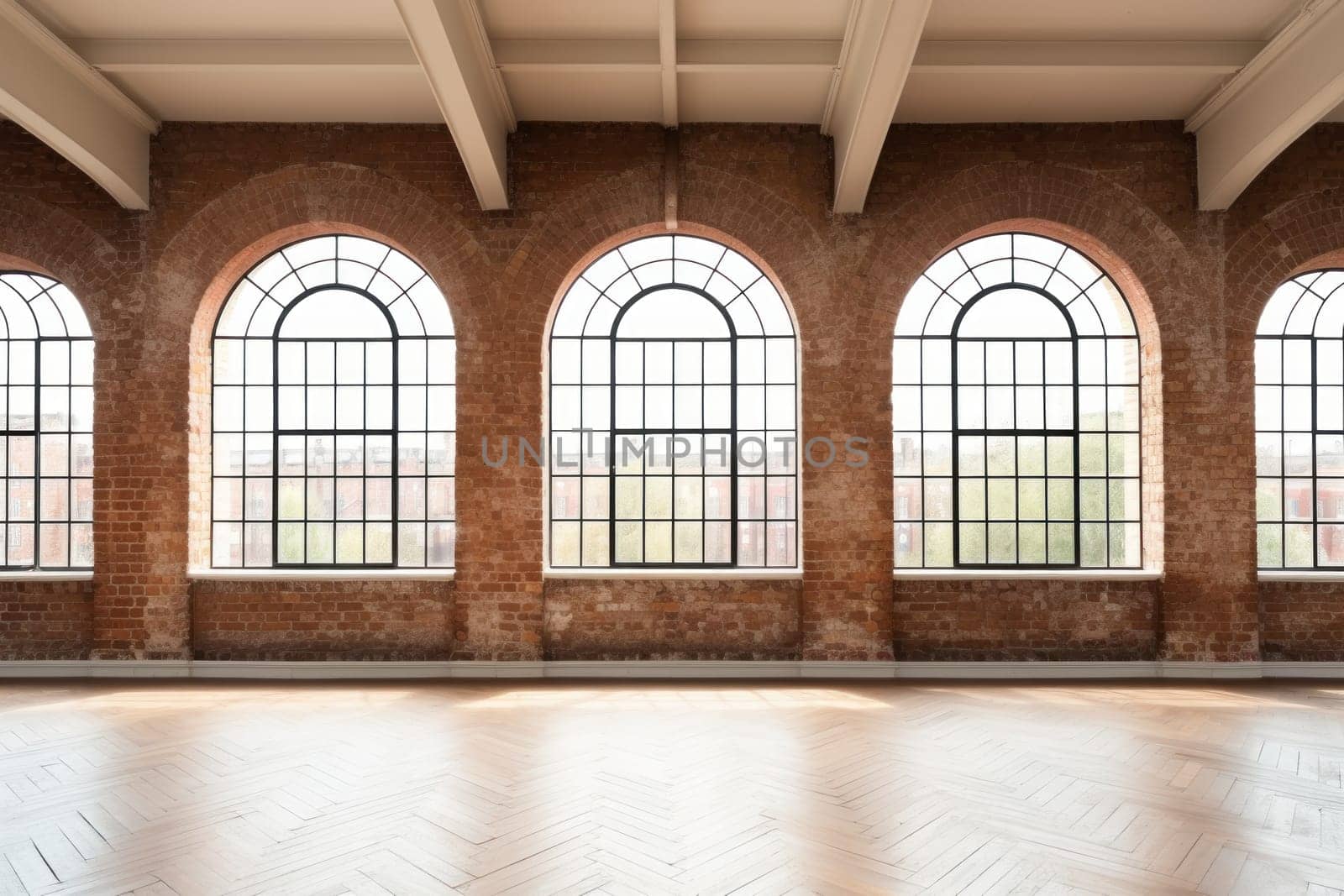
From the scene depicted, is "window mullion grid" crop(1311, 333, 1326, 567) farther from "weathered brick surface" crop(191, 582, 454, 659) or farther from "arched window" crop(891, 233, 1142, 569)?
"weathered brick surface" crop(191, 582, 454, 659)

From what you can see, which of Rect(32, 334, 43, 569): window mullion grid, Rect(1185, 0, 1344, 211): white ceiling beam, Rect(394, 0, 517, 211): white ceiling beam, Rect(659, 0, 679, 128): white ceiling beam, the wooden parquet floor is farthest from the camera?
Rect(32, 334, 43, 569): window mullion grid

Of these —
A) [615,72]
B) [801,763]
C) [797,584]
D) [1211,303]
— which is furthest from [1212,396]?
[615,72]

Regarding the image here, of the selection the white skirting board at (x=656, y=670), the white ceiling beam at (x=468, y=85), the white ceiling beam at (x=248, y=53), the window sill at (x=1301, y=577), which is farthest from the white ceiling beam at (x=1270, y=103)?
the white ceiling beam at (x=248, y=53)

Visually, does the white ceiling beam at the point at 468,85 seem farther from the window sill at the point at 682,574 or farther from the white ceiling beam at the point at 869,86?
the window sill at the point at 682,574

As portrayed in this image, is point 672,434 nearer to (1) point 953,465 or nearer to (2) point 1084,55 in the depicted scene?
(1) point 953,465

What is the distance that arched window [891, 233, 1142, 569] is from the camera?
726 cm

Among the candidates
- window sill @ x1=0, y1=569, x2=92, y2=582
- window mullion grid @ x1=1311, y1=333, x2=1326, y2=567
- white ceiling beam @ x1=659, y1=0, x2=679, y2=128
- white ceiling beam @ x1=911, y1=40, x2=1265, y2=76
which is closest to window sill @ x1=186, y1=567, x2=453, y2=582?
window sill @ x1=0, y1=569, x2=92, y2=582

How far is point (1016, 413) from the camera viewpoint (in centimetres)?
736

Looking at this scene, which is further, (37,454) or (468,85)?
(37,454)

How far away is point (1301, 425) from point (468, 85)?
8.06 m

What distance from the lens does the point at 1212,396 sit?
6.90 meters

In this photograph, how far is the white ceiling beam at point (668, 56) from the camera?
5.35 metres

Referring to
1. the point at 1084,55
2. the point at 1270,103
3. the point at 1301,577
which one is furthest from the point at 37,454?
the point at 1301,577

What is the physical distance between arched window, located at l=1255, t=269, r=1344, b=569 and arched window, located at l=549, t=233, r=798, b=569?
4.49m
